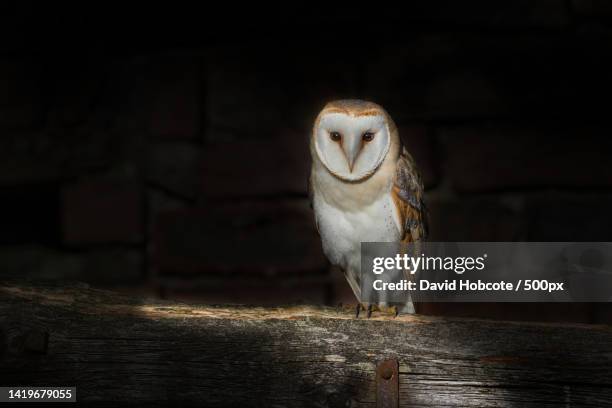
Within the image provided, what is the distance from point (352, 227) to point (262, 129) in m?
0.45

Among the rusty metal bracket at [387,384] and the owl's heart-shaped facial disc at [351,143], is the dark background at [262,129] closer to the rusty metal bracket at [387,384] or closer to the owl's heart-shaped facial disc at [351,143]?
the owl's heart-shaped facial disc at [351,143]

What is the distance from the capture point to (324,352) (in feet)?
3.94

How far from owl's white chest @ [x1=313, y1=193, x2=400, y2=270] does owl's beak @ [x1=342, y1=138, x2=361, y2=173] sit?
109mm

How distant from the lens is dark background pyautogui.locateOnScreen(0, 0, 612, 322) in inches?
80.4

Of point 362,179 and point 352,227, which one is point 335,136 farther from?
point 352,227

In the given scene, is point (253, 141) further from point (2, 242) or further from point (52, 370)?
point (52, 370)

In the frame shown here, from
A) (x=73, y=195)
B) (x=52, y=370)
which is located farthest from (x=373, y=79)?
(x=52, y=370)

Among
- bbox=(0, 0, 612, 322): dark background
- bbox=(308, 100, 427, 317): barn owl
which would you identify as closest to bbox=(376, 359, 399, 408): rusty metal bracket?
bbox=(308, 100, 427, 317): barn owl

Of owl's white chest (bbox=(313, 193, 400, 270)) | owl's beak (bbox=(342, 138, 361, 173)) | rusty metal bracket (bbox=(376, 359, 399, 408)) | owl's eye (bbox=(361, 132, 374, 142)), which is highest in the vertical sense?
owl's eye (bbox=(361, 132, 374, 142))

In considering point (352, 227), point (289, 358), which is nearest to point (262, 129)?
point (352, 227)

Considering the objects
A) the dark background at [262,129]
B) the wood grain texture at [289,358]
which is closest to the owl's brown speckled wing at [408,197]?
the dark background at [262,129]

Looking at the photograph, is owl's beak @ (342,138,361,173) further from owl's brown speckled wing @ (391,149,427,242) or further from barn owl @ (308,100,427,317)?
owl's brown speckled wing @ (391,149,427,242)

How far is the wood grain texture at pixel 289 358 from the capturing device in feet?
3.85

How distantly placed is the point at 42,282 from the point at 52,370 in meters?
0.15
